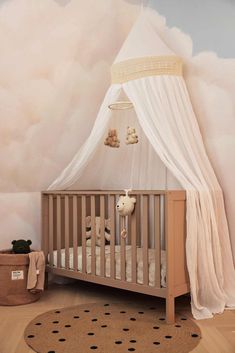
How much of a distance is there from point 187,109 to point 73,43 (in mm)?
1316

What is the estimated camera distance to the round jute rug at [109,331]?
2143 mm

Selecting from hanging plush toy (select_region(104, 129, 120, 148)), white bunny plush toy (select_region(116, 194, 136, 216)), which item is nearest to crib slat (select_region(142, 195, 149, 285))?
white bunny plush toy (select_region(116, 194, 136, 216))

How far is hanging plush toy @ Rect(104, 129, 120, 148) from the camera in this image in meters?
3.41

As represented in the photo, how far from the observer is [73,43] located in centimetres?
358

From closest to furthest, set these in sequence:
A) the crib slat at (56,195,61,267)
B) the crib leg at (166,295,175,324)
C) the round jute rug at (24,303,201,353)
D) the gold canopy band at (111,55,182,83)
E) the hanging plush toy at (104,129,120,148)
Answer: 1. the round jute rug at (24,303,201,353)
2. the crib leg at (166,295,175,324)
3. the gold canopy band at (111,55,182,83)
4. the crib slat at (56,195,61,267)
5. the hanging plush toy at (104,129,120,148)

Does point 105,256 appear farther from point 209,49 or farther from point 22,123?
point 209,49

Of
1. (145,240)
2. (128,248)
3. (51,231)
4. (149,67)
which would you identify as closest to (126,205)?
(145,240)

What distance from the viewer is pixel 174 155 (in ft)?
9.16

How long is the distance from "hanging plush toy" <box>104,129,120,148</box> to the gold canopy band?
483 mm

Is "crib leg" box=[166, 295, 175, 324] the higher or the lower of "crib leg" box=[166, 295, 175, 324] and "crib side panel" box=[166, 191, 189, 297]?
the lower

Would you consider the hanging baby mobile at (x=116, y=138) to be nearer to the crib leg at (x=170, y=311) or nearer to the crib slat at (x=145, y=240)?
the crib slat at (x=145, y=240)

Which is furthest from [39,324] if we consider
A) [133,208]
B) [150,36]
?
[150,36]

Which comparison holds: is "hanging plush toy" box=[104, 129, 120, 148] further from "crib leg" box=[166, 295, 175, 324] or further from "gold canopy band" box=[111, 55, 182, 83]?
"crib leg" box=[166, 295, 175, 324]

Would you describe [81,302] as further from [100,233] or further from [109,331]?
[109,331]
